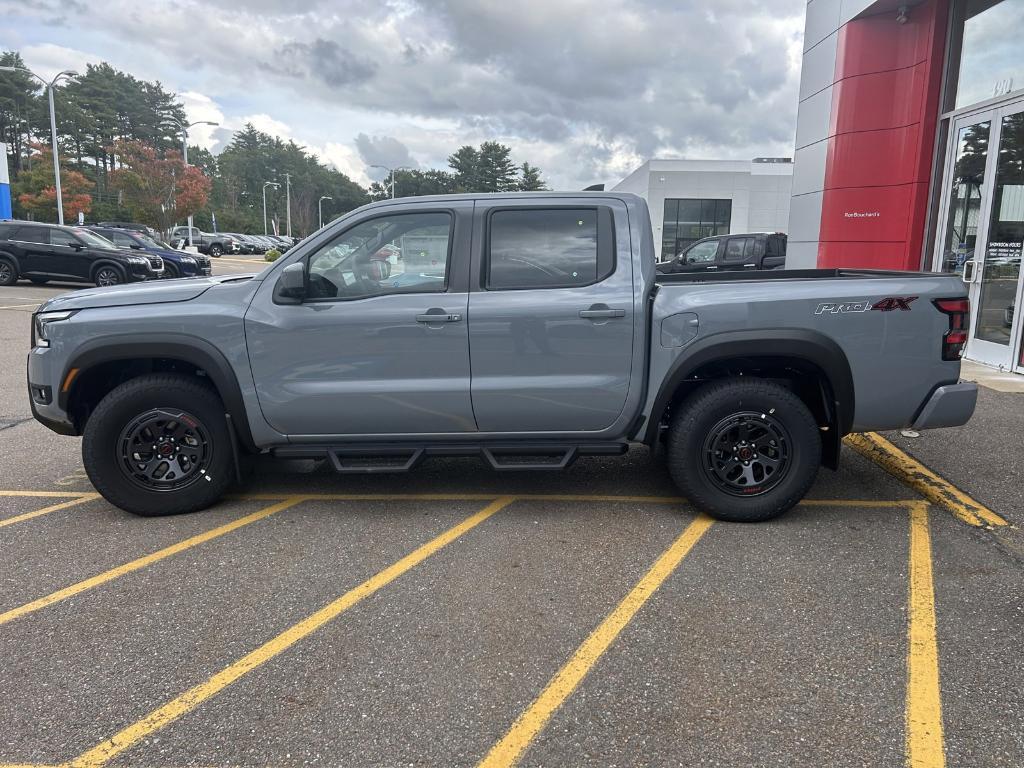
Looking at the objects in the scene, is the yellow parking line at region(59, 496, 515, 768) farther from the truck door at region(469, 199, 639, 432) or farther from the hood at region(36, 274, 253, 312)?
the hood at region(36, 274, 253, 312)

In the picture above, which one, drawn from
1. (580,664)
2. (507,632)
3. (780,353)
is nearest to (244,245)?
(780,353)

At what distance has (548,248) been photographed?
14.5ft

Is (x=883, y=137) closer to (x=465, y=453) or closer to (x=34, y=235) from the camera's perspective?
(x=465, y=453)

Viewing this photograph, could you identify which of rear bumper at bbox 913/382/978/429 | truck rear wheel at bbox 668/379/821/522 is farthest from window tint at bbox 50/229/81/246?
rear bumper at bbox 913/382/978/429

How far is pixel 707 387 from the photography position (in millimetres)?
4383

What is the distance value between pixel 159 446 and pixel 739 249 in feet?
53.1

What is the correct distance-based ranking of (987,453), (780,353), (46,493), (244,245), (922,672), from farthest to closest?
(244,245)
(987,453)
(46,493)
(780,353)
(922,672)

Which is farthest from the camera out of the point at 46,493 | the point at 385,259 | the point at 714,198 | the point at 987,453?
the point at 714,198

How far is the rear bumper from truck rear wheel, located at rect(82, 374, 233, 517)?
4.06 m

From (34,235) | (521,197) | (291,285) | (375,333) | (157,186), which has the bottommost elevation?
(375,333)

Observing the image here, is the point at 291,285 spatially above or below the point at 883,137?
below

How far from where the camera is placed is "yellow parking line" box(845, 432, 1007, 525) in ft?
14.9

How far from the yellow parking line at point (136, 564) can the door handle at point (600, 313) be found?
89.2 inches

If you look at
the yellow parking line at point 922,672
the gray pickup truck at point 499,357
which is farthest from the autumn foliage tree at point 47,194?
the yellow parking line at point 922,672
